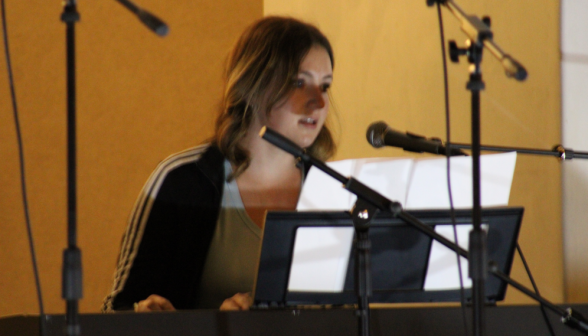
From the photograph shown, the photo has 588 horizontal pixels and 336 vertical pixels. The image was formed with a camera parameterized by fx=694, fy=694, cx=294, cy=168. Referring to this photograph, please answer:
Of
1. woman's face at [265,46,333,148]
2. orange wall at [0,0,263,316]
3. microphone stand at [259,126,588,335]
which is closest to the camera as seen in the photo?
microphone stand at [259,126,588,335]

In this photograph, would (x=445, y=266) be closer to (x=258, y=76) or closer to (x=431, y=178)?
(x=431, y=178)

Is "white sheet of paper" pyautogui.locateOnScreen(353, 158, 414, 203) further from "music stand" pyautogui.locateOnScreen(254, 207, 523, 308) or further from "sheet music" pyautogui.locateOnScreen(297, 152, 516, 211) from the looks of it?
"music stand" pyautogui.locateOnScreen(254, 207, 523, 308)

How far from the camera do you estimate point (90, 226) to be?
3.44 meters

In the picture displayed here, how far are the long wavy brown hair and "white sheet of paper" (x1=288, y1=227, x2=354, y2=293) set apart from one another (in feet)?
2.44

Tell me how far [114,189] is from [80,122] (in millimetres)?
370

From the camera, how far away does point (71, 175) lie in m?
0.91

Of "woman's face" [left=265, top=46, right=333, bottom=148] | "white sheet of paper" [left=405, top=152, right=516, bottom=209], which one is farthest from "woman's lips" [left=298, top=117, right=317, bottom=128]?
"white sheet of paper" [left=405, top=152, right=516, bottom=209]

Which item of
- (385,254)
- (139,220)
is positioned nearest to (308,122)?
(139,220)

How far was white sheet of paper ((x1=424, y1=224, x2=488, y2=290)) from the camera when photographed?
126cm

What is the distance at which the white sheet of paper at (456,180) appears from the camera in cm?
134

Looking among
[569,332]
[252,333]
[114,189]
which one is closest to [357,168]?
[252,333]

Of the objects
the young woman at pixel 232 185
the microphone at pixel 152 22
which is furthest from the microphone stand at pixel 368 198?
the young woman at pixel 232 185

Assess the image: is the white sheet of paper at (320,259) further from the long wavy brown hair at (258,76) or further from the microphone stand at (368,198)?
the long wavy brown hair at (258,76)

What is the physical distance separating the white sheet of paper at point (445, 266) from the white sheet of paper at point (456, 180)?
0.10m
